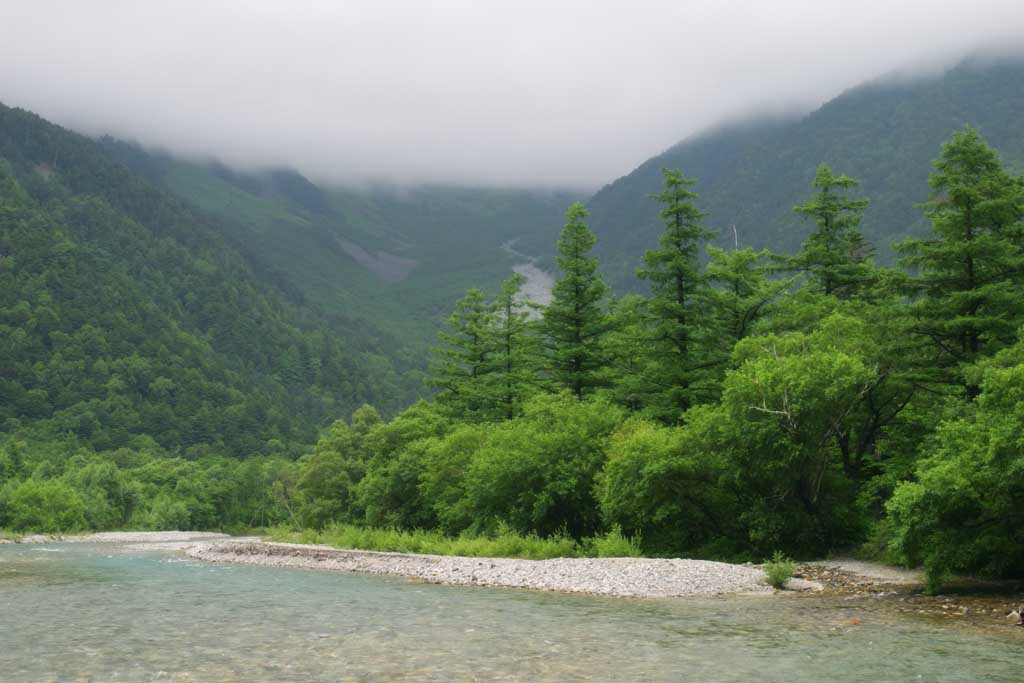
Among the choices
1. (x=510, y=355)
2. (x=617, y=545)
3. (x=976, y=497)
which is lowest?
(x=617, y=545)

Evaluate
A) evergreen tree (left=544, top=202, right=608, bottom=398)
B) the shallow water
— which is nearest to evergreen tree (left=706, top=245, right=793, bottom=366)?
evergreen tree (left=544, top=202, right=608, bottom=398)

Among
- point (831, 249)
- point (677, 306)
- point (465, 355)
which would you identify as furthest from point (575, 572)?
point (465, 355)

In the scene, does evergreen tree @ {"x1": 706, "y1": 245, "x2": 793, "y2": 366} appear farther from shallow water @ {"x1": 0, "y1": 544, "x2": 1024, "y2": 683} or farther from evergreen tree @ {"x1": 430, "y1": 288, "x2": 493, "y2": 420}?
shallow water @ {"x1": 0, "y1": 544, "x2": 1024, "y2": 683}

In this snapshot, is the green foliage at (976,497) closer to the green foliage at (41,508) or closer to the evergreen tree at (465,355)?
the evergreen tree at (465,355)

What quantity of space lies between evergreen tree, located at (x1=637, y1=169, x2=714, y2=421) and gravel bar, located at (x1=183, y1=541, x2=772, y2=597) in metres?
14.8

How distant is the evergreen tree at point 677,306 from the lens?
5141 cm

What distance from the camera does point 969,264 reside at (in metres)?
35.7

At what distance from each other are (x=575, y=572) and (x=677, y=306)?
72.5 feet

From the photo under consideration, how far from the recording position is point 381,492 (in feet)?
215

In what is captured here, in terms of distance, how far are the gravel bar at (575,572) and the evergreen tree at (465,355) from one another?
2286cm

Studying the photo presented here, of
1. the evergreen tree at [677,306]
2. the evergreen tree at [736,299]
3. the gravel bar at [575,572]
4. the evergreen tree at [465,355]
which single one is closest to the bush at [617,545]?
the gravel bar at [575,572]

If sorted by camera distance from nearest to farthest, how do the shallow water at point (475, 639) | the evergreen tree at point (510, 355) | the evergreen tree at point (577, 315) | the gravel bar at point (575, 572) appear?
the shallow water at point (475, 639) < the gravel bar at point (575, 572) < the evergreen tree at point (577, 315) < the evergreen tree at point (510, 355)

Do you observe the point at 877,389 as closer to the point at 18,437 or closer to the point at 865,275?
the point at 865,275

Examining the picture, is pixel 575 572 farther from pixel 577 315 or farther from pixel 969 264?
pixel 577 315
